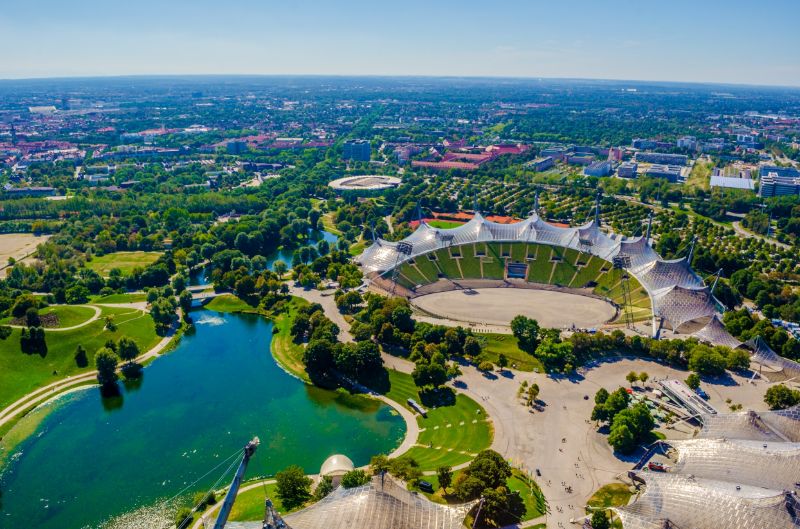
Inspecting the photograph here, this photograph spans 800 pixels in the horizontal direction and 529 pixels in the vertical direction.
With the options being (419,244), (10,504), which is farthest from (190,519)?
(419,244)

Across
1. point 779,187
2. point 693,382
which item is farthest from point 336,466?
point 779,187

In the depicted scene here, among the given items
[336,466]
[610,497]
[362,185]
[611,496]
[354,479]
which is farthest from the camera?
[362,185]

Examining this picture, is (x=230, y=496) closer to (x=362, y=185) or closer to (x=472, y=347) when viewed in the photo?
(x=472, y=347)

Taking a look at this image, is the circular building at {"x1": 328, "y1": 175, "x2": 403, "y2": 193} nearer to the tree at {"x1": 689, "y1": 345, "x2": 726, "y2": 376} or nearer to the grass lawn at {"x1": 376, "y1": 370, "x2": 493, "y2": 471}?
the grass lawn at {"x1": 376, "y1": 370, "x2": 493, "y2": 471}

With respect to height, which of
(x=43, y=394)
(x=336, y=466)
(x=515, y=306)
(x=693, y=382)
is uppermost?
(x=693, y=382)

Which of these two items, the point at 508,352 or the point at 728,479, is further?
the point at 508,352

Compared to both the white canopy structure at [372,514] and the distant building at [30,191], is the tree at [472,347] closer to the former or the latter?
the white canopy structure at [372,514]

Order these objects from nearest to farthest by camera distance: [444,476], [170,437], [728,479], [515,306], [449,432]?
[728,479], [444,476], [449,432], [170,437], [515,306]
